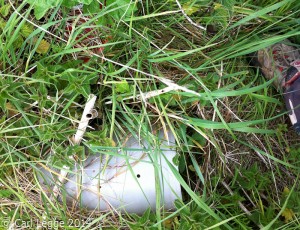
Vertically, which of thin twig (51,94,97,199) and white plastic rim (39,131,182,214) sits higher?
thin twig (51,94,97,199)

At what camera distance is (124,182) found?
1291 millimetres

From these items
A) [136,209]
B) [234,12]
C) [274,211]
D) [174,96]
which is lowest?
[274,211]

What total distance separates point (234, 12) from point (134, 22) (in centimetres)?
32

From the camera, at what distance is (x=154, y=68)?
1.32 metres

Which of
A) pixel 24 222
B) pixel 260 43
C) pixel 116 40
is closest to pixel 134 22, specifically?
pixel 116 40

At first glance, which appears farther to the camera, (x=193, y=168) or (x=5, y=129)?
(x=193, y=168)

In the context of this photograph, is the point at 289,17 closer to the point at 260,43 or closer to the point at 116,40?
the point at 260,43

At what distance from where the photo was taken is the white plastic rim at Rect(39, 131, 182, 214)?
1.28 m

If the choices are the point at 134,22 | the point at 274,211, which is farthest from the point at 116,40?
the point at 274,211

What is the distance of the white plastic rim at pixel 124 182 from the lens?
4.19 feet

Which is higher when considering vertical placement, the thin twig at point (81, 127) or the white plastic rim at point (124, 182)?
the thin twig at point (81, 127)

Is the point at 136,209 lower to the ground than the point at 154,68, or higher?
lower

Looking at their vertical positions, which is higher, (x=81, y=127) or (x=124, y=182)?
(x=81, y=127)

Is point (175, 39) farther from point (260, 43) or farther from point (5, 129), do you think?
point (5, 129)
